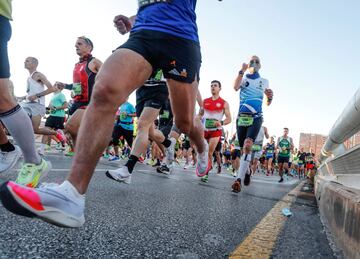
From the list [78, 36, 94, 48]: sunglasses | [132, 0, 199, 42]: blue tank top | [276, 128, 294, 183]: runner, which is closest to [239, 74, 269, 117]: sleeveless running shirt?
[78, 36, 94, 48]: sunglasses

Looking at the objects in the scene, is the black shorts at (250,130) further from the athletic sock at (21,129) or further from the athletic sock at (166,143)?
the athletic sock at (21,129)

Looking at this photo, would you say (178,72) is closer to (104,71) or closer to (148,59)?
(148,59)

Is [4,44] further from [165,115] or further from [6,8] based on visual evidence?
[165,115]

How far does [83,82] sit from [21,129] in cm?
320

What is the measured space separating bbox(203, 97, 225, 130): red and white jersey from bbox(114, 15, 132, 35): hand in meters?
6.54

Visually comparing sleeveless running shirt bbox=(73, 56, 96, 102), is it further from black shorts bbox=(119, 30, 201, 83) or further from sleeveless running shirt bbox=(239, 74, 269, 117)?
black shorts bbox=(119, 30, 201, 83)

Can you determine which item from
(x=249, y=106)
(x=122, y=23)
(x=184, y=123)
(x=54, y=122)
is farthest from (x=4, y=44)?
(x=54, y=122)

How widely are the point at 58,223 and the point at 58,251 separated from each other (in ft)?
0.42

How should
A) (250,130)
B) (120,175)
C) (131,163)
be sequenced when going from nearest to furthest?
(120,175) < (131,163) < (250,130)

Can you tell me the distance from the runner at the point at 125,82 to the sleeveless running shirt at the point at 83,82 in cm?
334

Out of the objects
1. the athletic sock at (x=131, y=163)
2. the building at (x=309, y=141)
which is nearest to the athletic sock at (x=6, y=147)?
the athletic sock at (x=131, y=163)

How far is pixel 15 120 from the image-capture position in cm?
276

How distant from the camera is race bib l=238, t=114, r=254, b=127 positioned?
624 centimetres

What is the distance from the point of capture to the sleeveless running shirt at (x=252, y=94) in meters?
6.30
